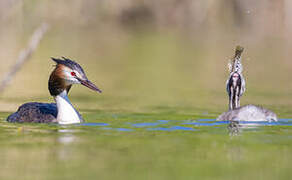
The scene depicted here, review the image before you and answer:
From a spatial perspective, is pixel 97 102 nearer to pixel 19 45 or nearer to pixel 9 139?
pixel 9 139

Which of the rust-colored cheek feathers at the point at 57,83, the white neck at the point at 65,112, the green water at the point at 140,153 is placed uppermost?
the rust-colored cheek feathers at the point at 57,83

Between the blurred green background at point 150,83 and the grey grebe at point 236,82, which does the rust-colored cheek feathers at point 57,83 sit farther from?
the grey grebe at point 236,82

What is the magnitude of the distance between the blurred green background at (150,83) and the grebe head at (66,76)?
25.1 inches

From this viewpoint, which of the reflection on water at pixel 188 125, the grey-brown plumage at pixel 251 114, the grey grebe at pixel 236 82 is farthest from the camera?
the grey grebe at pixel 236 82

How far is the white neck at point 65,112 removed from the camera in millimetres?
11188

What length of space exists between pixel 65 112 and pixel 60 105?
0.20 m

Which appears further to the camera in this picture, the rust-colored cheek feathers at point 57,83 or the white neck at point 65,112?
the rust-colored cheek feathers at point 57,83

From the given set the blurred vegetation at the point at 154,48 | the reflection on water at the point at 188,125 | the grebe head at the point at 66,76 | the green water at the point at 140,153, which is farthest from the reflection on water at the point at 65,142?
the blurred vegetation at the point at 154,48

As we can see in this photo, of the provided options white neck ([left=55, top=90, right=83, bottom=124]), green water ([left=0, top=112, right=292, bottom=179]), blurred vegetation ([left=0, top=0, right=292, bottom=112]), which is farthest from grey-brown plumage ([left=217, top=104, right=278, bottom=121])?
white neck ([left=55, top=90, right=83, bottom=124])

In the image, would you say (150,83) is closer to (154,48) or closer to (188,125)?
(188,125)

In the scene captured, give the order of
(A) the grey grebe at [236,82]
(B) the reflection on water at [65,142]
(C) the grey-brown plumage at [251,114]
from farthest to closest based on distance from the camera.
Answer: (A) the grey grebe at [236,82], (C) the grey-brown plumage at [251,114], (B) the reflection on water at [65,142]

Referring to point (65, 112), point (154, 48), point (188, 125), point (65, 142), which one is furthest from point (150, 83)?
point (154, 48)

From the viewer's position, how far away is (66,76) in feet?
37.6

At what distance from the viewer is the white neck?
36.7ft
